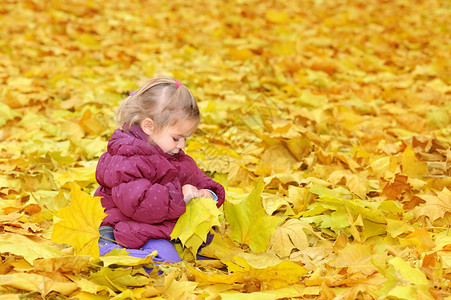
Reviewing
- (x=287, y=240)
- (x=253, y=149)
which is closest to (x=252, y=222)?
(x=287, y=240)

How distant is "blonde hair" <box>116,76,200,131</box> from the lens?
2.19m

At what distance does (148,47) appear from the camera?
6125mm

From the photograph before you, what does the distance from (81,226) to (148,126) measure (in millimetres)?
508

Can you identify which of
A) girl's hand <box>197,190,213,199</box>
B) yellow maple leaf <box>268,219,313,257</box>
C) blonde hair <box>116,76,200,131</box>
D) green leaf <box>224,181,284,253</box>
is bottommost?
yellow maple leaf <box>268,219,313,257</box>

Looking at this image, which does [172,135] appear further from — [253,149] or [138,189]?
[253,149]

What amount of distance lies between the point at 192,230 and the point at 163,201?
167mm

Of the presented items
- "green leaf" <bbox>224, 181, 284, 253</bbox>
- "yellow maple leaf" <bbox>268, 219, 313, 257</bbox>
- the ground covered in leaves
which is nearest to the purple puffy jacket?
the ground covered in leaves

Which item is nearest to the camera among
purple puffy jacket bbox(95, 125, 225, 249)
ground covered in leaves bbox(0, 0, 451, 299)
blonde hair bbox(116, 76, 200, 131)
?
ground covered in leaves bbox(0, 0, 451, 299)

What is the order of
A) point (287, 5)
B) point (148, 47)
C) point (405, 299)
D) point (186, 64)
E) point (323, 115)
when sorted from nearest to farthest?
point (405, 299) < point (323, 115) < point (186, 64) < point (148, 47) < point (287, 5)

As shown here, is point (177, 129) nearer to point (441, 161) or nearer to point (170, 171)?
point (170, 171)

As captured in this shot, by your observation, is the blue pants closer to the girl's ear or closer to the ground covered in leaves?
the ground covered in leaves

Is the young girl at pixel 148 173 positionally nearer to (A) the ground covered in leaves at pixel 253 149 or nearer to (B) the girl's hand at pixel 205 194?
(B) the girl's hand at pixel 205 194

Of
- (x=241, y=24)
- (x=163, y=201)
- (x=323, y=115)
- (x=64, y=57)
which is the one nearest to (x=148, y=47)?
(x=64, y=57)

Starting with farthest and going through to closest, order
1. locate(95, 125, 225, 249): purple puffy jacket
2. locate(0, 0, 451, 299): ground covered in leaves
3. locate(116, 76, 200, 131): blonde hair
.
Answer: locate(116, 76, 200, 131): blonde hair
locate(95, 125, 225, 249): purple puffy jacket
locate(0, 0, 451, 299): ground covered in leaves
